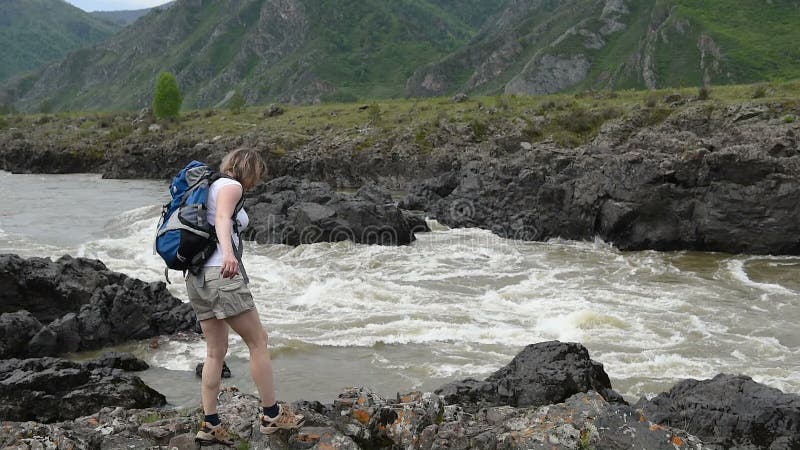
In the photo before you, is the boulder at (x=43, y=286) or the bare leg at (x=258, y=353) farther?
the boulder at (x=43, y=286)

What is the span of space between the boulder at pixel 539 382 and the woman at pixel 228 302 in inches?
131

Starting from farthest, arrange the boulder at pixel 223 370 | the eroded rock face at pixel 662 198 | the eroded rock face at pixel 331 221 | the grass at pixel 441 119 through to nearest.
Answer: the grass at pixel 441 119
the eroded rock face at pixel 331 221
the eroded rock face at pixel 662 198
the boulder at pixel 223 370

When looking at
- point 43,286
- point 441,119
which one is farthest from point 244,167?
point 441,119

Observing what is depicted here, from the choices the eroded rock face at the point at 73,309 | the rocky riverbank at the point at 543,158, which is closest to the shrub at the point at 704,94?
the rocky riverbank at the point at 543,158

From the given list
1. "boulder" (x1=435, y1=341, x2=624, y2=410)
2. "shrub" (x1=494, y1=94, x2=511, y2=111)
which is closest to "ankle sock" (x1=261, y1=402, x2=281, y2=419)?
"boulder" (x1=435, y1=341, x2=624, y2=410)

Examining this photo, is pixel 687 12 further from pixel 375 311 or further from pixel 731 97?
pixel 375 311

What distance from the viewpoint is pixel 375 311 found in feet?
61.6

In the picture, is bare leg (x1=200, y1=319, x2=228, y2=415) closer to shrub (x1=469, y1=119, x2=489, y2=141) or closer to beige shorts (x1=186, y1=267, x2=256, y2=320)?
beige shorts (x1=186, y1=267, x2=256, y2=320)

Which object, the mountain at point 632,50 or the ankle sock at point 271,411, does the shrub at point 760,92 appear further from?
the ankle sock at point 271,411

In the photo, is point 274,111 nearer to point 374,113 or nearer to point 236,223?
point 374,113

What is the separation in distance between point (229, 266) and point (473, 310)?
13.4 meters

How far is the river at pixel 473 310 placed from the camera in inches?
543

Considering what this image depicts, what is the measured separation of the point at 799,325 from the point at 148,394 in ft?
52.1

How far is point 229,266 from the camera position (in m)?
6.13
